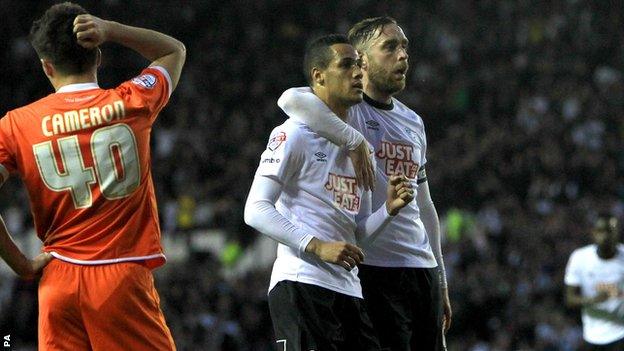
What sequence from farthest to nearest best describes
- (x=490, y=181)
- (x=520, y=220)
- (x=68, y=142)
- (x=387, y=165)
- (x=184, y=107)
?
(x=184, y=107), (x=490, y=181), (x=520, y=220), (x=387, y=165), (x=68, y=142)

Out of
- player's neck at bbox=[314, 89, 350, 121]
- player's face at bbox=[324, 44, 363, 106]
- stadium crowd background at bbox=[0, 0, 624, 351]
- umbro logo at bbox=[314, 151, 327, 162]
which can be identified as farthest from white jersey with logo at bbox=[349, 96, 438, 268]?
stadium crowd background at bbox=[0, 0, 624, 351]

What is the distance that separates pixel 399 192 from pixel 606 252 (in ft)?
20.4

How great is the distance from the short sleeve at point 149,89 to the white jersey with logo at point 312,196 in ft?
2.61

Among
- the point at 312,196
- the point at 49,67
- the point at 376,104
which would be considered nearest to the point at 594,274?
the point at 376,104

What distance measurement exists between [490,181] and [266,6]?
7.32m

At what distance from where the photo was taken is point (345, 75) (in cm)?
617

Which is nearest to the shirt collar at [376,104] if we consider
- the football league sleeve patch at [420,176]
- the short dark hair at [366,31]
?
the short dark hair at [366,31]

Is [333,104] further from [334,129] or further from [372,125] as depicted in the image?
[372,125]

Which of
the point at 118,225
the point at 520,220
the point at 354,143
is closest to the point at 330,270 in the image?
the point at 354,143

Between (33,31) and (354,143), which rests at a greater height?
(33,31)

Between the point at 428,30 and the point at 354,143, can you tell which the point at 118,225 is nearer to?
the point at 354,143

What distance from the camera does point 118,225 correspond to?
5176mm

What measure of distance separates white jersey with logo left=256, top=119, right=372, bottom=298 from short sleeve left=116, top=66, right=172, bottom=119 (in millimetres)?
795

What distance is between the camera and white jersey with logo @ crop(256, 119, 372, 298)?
5.97m
